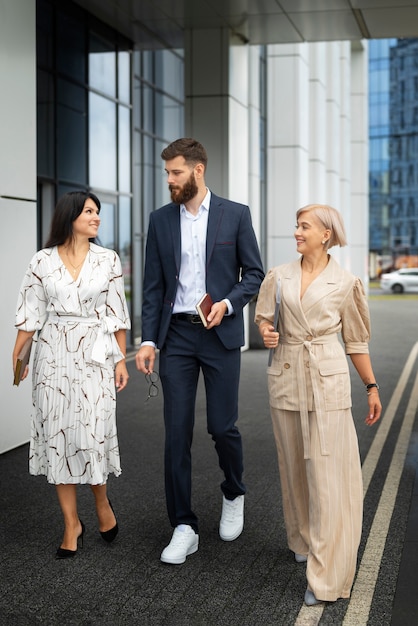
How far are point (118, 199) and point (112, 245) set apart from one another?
0.79 metres

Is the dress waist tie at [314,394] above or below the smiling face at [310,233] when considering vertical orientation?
below

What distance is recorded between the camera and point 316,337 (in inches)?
171

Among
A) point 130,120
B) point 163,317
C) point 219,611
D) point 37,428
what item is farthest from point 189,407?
point 130,120

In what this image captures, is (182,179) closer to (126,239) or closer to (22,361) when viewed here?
(22,361)

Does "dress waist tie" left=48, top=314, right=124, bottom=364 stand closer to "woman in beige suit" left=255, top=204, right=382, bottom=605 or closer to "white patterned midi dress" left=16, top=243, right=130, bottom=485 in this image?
"white patterned midi dress" left=16, top=243, right=130, bottom=485

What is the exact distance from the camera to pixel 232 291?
485 cm

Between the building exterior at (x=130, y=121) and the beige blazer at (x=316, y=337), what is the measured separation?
368 centimetres

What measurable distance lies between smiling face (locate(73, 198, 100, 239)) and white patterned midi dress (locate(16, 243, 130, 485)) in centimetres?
13

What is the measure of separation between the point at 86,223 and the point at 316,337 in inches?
55.5

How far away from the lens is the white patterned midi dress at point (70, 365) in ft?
15.9

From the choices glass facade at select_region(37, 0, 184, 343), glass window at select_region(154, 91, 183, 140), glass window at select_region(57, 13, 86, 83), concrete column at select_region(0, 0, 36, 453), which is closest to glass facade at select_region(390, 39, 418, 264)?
glass window at select_region(154, 91, 183, 140)

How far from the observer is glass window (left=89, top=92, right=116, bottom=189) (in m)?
14.4

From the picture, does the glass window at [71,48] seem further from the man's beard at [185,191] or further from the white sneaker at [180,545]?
the white sneaker at [180,545]

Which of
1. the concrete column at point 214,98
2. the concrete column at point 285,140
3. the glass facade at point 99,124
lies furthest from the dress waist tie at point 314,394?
the concrete column at point 285,140
